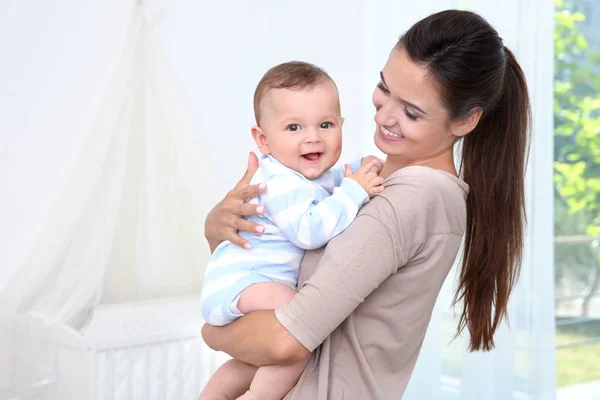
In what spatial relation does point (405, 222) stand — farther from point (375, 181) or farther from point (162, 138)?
point (162, 138)

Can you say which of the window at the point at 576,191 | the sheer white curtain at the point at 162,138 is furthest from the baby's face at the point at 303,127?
the window at the point at 576,191

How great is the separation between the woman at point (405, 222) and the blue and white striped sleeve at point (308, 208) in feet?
0.10

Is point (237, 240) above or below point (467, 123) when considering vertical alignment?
below

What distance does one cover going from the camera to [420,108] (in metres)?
1.39

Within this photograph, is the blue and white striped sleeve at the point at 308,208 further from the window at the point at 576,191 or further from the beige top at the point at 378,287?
the window at the point at 576,191

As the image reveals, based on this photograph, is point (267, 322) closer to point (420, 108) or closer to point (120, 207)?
point (420, 108)

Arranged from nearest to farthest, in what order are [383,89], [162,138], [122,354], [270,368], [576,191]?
[270,368], [383,89], [122,354], [162,138], [576,191]

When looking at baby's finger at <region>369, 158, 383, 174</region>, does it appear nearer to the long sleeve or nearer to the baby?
the baby

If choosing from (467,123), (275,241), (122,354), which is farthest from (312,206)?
(122,354)

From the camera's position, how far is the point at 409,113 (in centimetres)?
140

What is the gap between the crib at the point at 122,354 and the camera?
252 centimetres

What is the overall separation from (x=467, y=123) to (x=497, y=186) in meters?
0.17

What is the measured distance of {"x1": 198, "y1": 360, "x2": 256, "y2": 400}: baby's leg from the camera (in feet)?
4.96

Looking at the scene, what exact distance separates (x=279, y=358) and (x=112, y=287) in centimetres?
155
